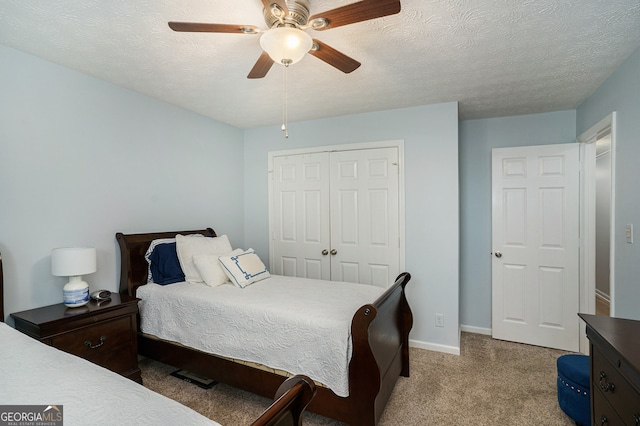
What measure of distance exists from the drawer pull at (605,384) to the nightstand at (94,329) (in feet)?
9.65

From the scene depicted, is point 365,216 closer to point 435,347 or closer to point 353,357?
point 435,347

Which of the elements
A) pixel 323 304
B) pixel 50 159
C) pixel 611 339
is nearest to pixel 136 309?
pixel 50 159

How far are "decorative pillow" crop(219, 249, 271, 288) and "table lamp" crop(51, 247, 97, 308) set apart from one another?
95 centimetres

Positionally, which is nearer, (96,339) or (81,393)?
(81,393)

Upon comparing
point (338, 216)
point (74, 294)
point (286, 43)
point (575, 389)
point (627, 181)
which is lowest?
point (575, 389)

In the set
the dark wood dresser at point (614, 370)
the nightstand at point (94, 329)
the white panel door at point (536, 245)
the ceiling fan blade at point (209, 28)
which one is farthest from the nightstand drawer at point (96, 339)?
the white panel door at point (536, 245)

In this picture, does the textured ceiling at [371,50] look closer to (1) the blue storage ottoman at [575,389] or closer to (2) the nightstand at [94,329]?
(2) the nightstand at [94,329]

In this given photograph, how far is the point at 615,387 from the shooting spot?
4.41 ft

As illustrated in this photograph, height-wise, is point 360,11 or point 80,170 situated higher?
point 360,11

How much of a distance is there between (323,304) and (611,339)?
1.49 m

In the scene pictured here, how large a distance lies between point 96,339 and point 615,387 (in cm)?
299

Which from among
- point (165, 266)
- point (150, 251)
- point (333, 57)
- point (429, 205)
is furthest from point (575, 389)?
point (150, 251)

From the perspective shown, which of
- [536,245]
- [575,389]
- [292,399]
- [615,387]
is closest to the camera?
[292,399]

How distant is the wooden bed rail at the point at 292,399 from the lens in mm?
884
